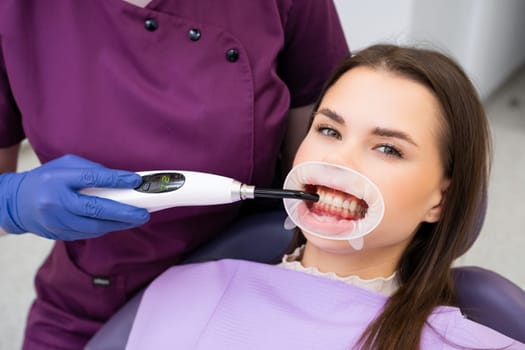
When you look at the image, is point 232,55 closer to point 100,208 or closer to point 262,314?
point 100,208

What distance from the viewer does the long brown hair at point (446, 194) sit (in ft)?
2.67

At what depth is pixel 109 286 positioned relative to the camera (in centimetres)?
103

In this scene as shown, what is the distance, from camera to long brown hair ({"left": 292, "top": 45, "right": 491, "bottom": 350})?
814mm

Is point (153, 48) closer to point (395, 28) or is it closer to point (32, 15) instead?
point (32, 15)

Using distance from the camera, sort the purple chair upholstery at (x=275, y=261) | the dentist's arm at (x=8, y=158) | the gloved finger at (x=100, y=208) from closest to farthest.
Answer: the gloved finger at (x=100, y=208) → the purple chair upholstery at (x=275, y=261) → the dentist's arm at (x=8, y=158)

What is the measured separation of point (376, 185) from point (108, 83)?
44cm

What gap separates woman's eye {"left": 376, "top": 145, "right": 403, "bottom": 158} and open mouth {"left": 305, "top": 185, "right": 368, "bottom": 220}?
0.26 ft

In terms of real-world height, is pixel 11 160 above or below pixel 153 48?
below

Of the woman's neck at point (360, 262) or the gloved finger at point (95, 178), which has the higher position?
the gloved finger at point (95, 178)

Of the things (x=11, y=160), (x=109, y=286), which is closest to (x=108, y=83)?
(x=11, y=160)

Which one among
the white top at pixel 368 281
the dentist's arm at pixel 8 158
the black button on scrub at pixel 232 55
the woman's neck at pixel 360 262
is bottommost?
the white top at pixel 368 281

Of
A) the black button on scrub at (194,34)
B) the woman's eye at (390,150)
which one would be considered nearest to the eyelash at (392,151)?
the woman's eye at (390,150)

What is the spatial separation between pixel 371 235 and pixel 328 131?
0.58ft

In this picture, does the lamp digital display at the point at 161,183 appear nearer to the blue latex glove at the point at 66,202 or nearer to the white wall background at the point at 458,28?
the blue latex glove at the point at 66,202
